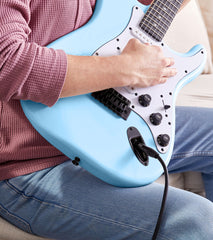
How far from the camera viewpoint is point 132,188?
0.71 meters

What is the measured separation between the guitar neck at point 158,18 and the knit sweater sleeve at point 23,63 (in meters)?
0.31

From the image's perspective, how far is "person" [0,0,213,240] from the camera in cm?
62

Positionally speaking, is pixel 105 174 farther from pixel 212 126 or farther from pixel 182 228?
pixel 212 126

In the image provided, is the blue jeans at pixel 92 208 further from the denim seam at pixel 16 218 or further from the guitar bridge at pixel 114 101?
the guitar bridge at pixel 114 101

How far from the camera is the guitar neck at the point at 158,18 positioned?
0.86 m

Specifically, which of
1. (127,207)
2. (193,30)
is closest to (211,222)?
(127,207)

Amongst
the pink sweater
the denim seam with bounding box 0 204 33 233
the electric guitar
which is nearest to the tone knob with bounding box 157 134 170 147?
the electric guitar

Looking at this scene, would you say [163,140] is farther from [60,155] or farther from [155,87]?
[60,155]

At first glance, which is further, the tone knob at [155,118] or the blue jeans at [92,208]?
the tone knob at [155,118]

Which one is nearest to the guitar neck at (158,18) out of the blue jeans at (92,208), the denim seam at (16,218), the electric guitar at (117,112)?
the electric guitar at (117,112)

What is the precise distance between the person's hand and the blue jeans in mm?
242

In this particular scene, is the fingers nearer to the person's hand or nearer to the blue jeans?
the person's hand

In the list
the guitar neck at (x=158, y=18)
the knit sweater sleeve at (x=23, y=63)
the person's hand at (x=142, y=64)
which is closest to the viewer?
the knit sweater sleeve at (x=23, y=63)

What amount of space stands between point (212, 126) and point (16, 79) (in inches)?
25.1
